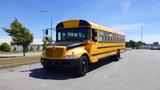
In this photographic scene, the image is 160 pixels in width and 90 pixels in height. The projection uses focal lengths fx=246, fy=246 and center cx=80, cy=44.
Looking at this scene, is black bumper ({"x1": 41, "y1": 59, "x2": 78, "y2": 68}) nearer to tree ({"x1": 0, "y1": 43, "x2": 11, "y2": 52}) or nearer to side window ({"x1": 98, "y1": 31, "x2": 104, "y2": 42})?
side window ({"x1": 98, "y1": 31, "x2": 104, "y2": 42})

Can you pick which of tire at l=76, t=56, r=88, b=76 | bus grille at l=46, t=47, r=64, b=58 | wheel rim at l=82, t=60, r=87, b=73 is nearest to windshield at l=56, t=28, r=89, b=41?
tire at l=76, t=56, r=88, b=76

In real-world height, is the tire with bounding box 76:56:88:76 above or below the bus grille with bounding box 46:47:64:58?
below

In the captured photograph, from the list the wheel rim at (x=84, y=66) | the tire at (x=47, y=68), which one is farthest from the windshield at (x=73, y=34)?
the tire at (x=47, y=68)

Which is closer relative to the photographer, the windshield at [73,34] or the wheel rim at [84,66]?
the wheel rim at [84,66]

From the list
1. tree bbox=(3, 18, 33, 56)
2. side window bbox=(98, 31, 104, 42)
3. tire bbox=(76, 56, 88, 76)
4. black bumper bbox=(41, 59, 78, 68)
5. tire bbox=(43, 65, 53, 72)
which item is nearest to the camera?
black bumper bbox=(41, 59, 78, 68)

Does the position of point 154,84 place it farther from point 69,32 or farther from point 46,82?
point 69,32

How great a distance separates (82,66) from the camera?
460 inches

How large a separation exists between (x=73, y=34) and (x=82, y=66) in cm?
221

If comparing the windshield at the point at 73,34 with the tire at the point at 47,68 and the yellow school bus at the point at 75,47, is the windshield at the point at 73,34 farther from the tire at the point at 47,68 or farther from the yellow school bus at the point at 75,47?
the tire at the point at 47,68

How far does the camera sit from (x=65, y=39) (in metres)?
13.4

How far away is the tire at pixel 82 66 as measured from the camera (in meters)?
11.3

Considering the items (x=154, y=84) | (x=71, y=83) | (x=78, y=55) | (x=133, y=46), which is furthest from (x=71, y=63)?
(x=133, y=46)

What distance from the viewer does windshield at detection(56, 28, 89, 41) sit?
41.8ft

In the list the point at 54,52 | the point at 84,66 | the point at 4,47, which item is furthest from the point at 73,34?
the point at 4,47
